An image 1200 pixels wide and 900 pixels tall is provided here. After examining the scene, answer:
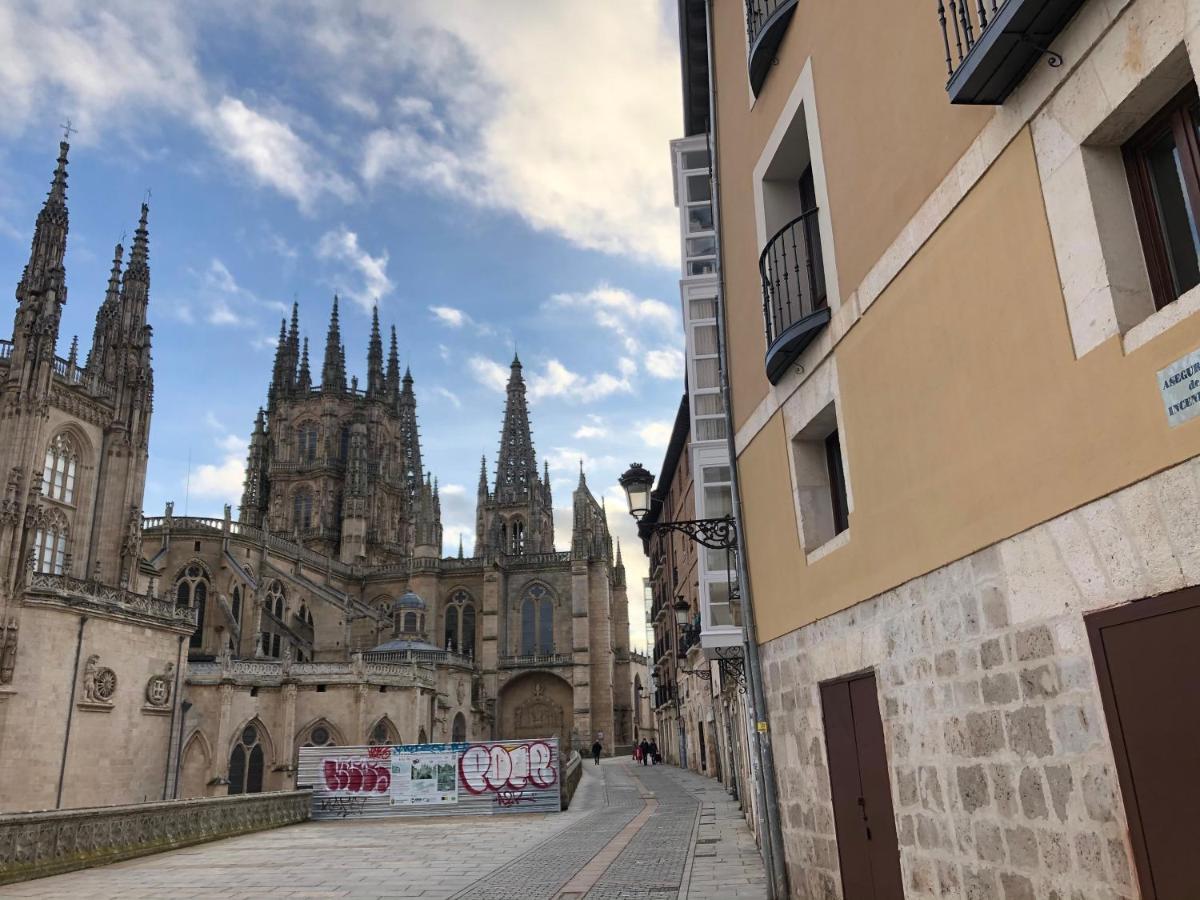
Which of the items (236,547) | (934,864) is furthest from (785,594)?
(236,547)

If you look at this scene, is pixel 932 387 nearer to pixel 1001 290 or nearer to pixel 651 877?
pixel 1001 290

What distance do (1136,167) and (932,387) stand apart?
5.83 feet

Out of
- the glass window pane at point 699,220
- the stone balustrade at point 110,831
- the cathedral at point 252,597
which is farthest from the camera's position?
the cathedral at point 252,597

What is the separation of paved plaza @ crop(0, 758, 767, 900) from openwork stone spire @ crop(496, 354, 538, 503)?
55544 millimetres

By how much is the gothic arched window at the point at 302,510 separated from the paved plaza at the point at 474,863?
46943 mm

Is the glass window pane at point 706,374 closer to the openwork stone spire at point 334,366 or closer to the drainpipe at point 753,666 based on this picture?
the drainpipe at point 753,666

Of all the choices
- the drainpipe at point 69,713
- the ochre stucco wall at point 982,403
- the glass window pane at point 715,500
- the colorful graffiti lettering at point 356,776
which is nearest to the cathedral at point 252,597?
the drainpipe at point 69,713

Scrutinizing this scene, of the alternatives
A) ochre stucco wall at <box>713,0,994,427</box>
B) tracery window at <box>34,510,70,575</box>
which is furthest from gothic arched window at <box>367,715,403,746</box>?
ochre stucco wall at <box>713,0,994,427</box>

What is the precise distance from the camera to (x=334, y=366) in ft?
239

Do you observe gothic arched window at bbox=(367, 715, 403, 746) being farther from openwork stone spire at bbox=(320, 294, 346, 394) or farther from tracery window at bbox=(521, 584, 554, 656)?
openwork stone spire at bbox=(320, 294, 346, 394)

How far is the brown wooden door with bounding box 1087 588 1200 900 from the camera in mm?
3506

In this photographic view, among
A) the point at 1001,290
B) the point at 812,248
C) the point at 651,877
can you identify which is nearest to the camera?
the point at 1001,290

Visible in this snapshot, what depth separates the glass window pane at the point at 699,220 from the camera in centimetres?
1642

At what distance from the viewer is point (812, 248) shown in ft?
26.6
